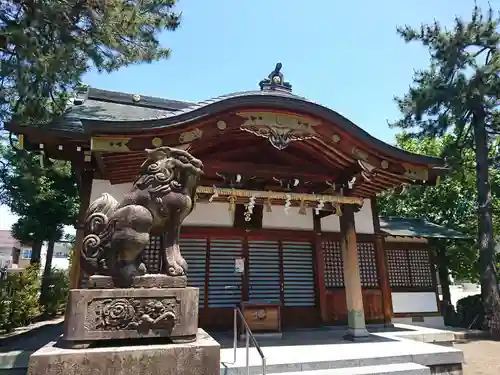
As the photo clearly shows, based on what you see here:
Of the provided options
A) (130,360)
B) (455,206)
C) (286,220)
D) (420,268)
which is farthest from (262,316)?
(455,206)

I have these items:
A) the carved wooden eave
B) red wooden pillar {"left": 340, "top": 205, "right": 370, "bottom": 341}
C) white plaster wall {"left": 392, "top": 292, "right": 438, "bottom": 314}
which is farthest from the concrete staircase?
the carved wooden eave

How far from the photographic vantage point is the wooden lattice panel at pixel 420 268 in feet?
35.0

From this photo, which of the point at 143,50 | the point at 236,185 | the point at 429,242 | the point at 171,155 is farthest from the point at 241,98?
the point at 429,242

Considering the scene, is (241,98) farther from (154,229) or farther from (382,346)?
(382,346)

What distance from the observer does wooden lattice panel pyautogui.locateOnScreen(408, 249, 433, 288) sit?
35.0 feet

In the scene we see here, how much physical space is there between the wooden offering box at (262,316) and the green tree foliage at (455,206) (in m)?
8.72

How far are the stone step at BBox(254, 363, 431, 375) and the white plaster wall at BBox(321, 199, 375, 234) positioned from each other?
4017mm

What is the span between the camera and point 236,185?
24.1 ft

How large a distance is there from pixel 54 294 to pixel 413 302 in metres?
13.7

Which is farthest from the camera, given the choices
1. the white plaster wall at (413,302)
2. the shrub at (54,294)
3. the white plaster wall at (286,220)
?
the shrub at (54,294)

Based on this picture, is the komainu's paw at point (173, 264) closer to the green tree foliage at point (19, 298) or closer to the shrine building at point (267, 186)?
the shrine building at point (267, 186)

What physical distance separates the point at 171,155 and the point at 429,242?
33.8ft

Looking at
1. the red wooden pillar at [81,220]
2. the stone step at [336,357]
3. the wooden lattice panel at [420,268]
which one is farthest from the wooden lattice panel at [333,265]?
the red wooden pillar at [81,220]

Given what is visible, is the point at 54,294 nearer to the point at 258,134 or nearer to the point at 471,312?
the point at 258,134
